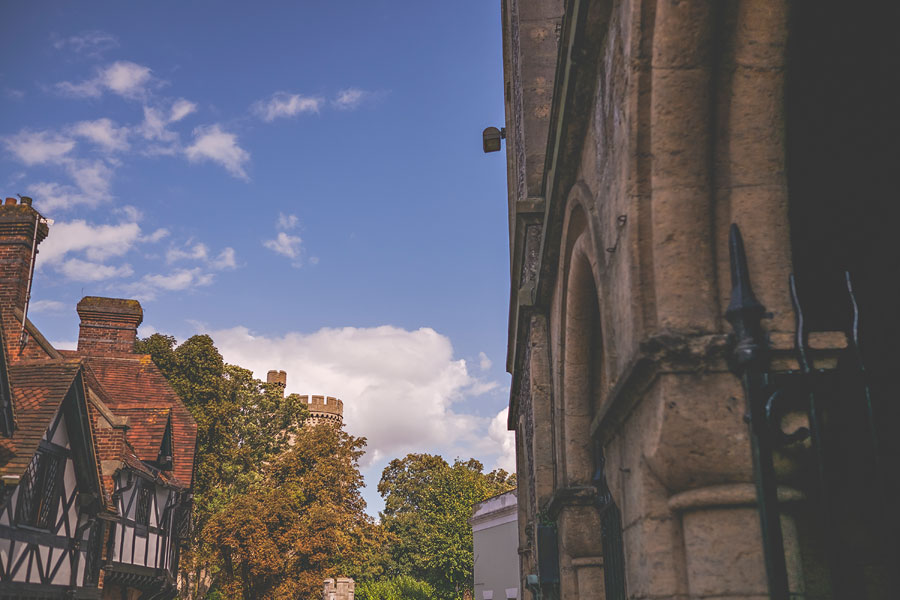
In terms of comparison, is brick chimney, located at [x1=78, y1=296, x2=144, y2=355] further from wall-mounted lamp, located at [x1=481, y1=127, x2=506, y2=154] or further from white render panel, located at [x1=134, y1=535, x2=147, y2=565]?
wall-mounted lamp, located at [x1=481, y1=127, x2=506, y2=154]

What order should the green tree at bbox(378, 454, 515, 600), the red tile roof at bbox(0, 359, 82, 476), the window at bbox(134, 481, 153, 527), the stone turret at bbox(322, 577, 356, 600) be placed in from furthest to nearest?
the green tree at bbox(378, 454, 515, 600) < the stone turret at bbox(322, 577, 356, 600) < the window at bbox(134, 481, 153, 527) < the red tile roof at bbox(0, 359, 82, 476)

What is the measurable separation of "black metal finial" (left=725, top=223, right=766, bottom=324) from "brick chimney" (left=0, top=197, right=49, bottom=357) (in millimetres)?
16838

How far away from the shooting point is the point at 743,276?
7.72 feet

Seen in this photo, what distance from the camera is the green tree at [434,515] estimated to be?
45.0 meters

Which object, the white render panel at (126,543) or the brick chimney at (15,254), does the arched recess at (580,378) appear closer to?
the white render panel at (126,543)

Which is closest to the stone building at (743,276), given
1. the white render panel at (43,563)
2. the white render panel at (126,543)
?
the white render panel at (43,563)

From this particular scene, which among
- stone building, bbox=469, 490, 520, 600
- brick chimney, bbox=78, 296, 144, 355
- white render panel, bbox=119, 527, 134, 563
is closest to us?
white render panel, bbox=119, 527, 134, 563

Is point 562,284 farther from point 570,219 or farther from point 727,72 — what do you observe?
point 727,72

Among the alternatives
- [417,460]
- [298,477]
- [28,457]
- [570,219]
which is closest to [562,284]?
[570,219]

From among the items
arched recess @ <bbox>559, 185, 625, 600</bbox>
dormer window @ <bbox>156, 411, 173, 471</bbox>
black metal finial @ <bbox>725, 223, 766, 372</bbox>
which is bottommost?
black metal finial @ <bbox>725, 223, 766, 372</bbox>

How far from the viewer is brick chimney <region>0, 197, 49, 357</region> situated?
16625 millimetres

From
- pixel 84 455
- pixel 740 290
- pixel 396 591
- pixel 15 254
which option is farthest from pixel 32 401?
pixel 396 591

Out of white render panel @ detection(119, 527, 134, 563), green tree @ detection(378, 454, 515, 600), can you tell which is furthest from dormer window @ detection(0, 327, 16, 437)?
green tree @ detection(378, 454, 515, 600)

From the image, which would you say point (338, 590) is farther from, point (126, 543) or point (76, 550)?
point (76, 550)
